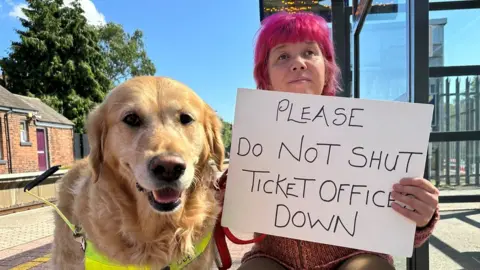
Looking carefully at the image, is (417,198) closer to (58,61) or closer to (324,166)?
(324,166)

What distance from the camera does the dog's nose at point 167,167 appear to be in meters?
1.78

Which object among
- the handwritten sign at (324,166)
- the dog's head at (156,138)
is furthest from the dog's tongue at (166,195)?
the handwritten sign at (324,166)

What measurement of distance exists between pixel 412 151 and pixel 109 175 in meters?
1.69

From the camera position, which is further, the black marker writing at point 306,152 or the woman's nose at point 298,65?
the woman's nose at point 298,65

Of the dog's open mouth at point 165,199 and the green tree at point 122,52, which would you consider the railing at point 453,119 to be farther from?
the green tree at point 122,52

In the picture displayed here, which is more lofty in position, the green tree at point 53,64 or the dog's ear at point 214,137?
the green tree at point 53,64

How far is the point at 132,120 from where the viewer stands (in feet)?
6.97

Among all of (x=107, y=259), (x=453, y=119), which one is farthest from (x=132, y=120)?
(x=453, y=119)

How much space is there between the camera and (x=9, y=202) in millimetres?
9945

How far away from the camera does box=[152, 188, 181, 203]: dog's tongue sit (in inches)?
74.3

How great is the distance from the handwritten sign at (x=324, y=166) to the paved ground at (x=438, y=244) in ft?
5.67

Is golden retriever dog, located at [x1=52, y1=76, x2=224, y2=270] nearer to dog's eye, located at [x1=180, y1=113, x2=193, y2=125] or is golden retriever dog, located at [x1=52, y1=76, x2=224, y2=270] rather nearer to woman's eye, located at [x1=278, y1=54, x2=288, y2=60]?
dog's eye, located at [x1=180, y1=113, x2=193, y2=125]

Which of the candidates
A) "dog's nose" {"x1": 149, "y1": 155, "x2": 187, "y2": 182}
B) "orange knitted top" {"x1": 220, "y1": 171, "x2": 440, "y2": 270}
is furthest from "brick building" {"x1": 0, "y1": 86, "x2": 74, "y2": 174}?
"orange knitted top" {"x1": 220, "y1": 171, "x2": 440, "y2": 270}

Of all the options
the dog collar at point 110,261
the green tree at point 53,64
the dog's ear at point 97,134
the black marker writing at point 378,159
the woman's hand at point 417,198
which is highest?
the green tree at point 53,64
